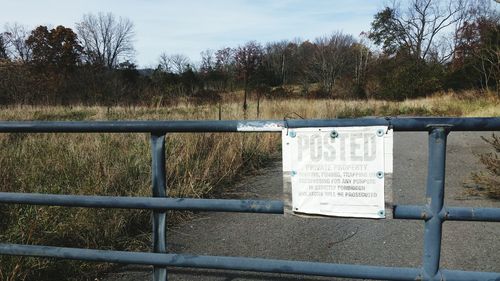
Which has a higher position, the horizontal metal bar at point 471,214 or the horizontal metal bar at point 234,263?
the horizontal metal bar at point 471,214

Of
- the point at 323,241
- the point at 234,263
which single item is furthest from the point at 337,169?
the point at 323,241

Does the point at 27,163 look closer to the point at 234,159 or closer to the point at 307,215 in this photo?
the point at 234,159

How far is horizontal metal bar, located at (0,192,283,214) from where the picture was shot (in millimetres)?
2211

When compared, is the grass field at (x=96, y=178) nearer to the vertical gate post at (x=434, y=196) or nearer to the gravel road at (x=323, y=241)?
the gravel road at (x=323, y=241)

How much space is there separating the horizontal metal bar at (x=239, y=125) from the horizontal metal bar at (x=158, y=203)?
0.36 meters

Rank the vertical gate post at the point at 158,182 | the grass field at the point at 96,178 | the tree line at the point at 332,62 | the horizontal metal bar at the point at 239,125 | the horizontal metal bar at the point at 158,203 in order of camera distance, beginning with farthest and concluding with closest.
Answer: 1. the tree line at the point at 332,62
2. the grass field at the point at 96,178
3. the vertical gate post at the point at 158,182
4. the horizontal metal bar at the point at 158,203
5. the horizontal metal bar at the point at 239,125

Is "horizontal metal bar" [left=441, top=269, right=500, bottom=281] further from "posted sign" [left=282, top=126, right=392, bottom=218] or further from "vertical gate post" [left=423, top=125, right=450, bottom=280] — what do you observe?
"posted sign" [left=282, top=126, right=392, bottom=218]

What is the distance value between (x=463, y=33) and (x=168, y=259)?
203 feet

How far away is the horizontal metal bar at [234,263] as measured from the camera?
2.10 meters

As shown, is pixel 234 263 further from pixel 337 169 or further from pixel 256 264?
pixel 337 169

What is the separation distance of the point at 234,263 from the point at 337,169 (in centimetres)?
70

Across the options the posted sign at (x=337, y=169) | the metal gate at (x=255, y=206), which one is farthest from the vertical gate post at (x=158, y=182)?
the posted sign at (x=337, y=169)

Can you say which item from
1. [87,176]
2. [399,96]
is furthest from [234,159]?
[399,96]

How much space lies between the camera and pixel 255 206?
87.0 inches
